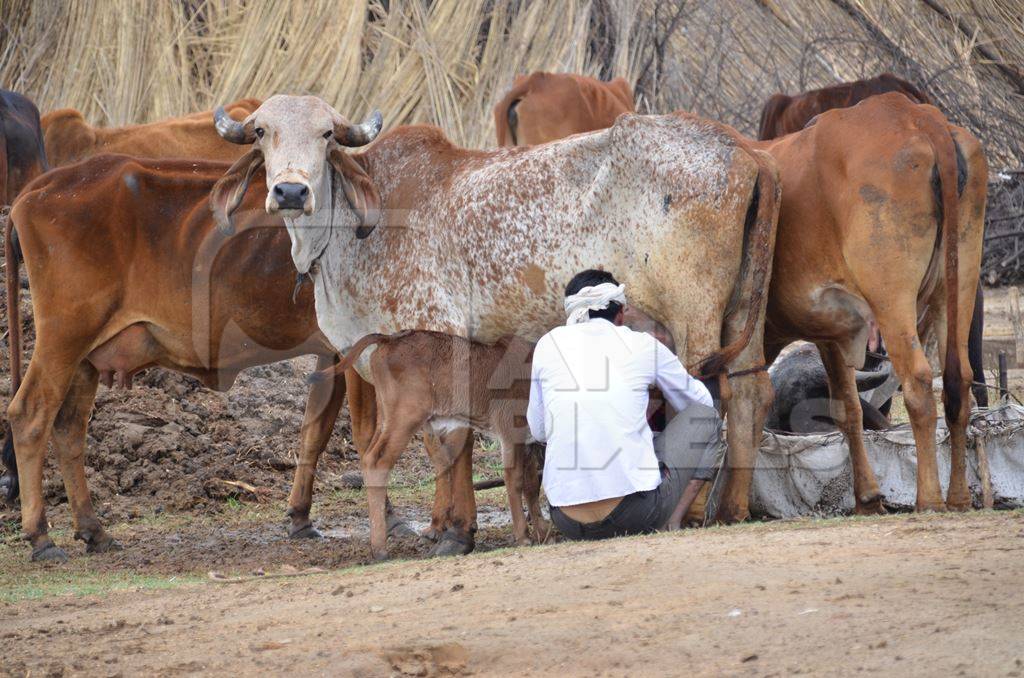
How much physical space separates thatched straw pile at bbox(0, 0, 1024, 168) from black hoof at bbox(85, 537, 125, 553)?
6.10 meters

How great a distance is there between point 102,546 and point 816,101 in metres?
5.38

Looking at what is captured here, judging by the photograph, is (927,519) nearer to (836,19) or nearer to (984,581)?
(984,581)

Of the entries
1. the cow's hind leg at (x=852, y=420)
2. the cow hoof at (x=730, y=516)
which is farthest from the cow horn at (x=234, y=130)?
the cow's hind leg at (x=852, y=420)

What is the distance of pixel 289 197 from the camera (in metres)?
7.01

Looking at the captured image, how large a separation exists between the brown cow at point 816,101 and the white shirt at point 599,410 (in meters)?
3.81

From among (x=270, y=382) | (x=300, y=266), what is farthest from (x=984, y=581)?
(x=270, y=382)

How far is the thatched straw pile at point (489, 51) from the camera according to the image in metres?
13.4

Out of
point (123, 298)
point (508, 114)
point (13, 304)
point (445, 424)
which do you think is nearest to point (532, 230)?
point (445, 424)

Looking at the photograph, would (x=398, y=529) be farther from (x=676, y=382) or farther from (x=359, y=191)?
(x=676, y=382)

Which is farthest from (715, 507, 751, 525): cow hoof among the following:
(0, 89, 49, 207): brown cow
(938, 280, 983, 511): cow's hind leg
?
(0, 89, 49, 207): brown cow

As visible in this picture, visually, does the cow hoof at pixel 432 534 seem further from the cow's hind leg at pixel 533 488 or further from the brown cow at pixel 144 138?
the brown cow at pixel 144 138

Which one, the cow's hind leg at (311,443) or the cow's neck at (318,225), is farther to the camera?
the cow's hind leg at (311,443)

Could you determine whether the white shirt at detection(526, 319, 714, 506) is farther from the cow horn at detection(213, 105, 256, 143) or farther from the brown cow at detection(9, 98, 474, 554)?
the cow horn at detection(213, 105, 256, 143)

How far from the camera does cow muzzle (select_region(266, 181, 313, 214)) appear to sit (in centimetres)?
701
